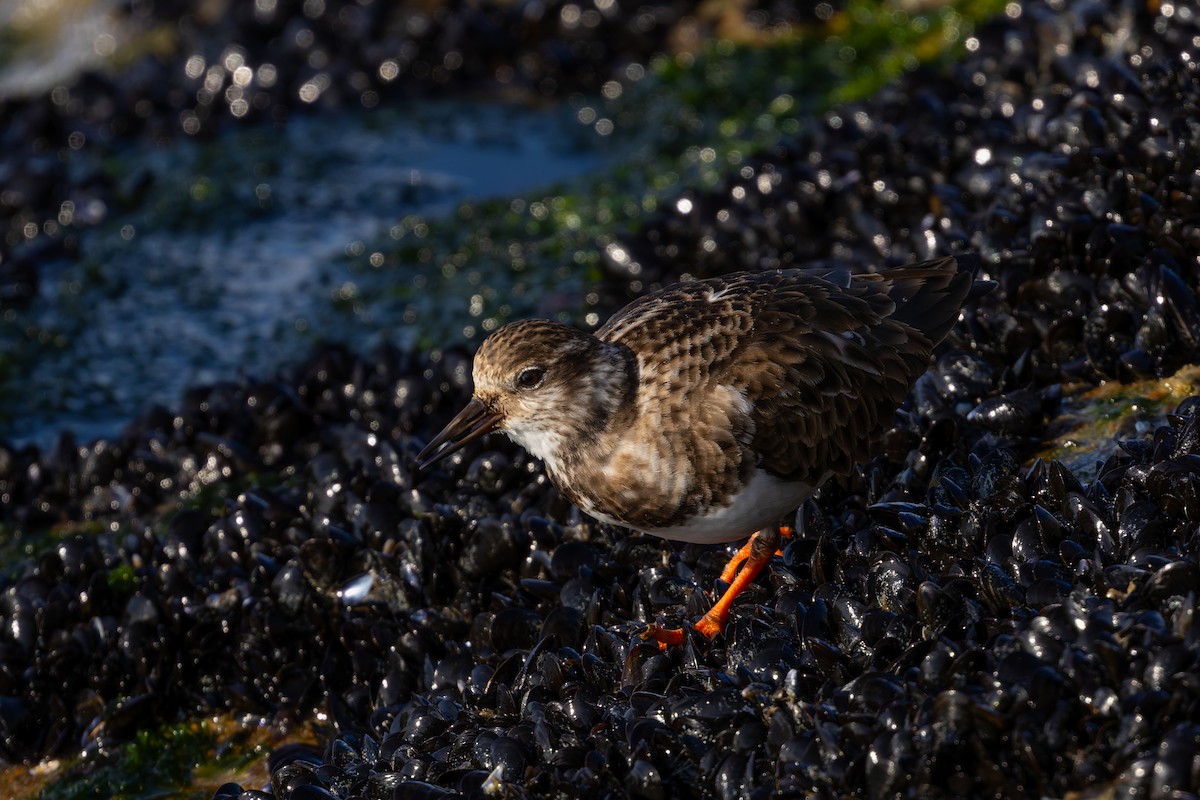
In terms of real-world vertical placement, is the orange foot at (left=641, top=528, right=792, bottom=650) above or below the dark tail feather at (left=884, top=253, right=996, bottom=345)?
below

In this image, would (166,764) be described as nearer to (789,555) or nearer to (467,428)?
(467,428)

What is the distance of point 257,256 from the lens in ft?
26.6

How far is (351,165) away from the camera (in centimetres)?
899

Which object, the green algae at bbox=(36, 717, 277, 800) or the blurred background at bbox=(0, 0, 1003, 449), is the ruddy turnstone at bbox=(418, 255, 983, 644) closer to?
the green algae at bbox=(36, 717, 277, 800)

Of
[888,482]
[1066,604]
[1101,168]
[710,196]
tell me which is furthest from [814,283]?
[710,196]

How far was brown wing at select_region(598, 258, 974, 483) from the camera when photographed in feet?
13.3

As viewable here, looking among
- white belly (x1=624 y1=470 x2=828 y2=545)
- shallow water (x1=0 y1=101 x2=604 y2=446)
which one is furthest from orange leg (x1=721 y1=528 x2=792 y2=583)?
shallow water (x1=0 y1=101 x2=604 y2=446)

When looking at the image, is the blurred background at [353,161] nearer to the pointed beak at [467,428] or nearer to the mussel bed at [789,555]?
the mussel bed at [789,555]

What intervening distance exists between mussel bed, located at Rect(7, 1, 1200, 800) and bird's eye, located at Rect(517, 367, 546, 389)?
792mm

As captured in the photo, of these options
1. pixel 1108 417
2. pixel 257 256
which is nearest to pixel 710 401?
pixel 1108 417

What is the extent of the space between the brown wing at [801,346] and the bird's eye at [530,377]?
0.33 metres

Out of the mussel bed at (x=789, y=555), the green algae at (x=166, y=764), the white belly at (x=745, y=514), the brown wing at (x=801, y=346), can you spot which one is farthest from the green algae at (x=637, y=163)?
the green algae at (x=166, y=764)

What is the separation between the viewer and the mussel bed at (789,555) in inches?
133

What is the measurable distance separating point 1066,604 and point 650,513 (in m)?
1.32
